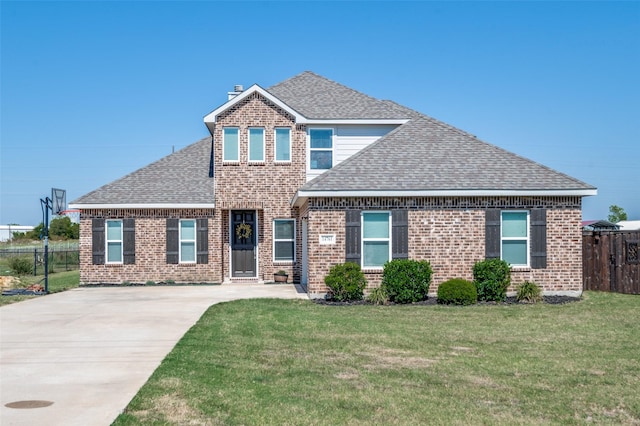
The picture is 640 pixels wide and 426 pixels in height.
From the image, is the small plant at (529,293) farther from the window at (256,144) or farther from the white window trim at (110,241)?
the white window trim at (110,241)

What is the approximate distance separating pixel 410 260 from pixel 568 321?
5012 millimetres

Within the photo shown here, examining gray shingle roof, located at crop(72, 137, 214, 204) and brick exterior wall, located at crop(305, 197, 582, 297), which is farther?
gray shingle roof, located at crop(72, 137, 214, 204)

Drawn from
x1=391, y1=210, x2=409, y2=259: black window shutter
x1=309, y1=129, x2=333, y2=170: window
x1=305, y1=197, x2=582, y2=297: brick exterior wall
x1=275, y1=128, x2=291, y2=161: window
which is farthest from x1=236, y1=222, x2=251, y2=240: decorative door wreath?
x1=391, y1=210, x2=409, y2=259: black window shutter

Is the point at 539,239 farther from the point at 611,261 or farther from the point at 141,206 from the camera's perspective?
the point at 141,206

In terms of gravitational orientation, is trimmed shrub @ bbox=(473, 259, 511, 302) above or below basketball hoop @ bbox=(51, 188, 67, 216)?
below

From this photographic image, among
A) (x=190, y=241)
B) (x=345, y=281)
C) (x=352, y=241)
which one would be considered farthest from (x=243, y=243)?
(x=345, y=281)

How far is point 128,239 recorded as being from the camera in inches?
939

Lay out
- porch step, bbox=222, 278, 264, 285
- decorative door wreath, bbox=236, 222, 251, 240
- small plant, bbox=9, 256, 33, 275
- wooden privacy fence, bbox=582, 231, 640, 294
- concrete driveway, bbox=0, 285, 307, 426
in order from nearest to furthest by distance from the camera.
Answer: concrete driveway, bbox=0, 285, 307, 426 < wooden privacy fence, bbox=582, 231, 640, 294 < porch step, bbox=222, 278, 264, 285 < decorative door wreath, bbox=236, 222, 251, 240 < small plant, bbox=9, 256, 33, 275

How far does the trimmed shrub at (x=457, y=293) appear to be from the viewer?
685 inches

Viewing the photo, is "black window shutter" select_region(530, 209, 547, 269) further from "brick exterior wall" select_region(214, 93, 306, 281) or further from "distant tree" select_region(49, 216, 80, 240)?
"distant tree" select_region(49, 216, 80, 240)

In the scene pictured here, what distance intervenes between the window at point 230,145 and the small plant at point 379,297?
804 cm

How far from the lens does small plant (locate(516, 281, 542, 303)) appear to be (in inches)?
706

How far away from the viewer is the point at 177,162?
1043 inches

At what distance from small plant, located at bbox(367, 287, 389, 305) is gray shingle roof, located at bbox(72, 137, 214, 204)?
8293 millimetres
